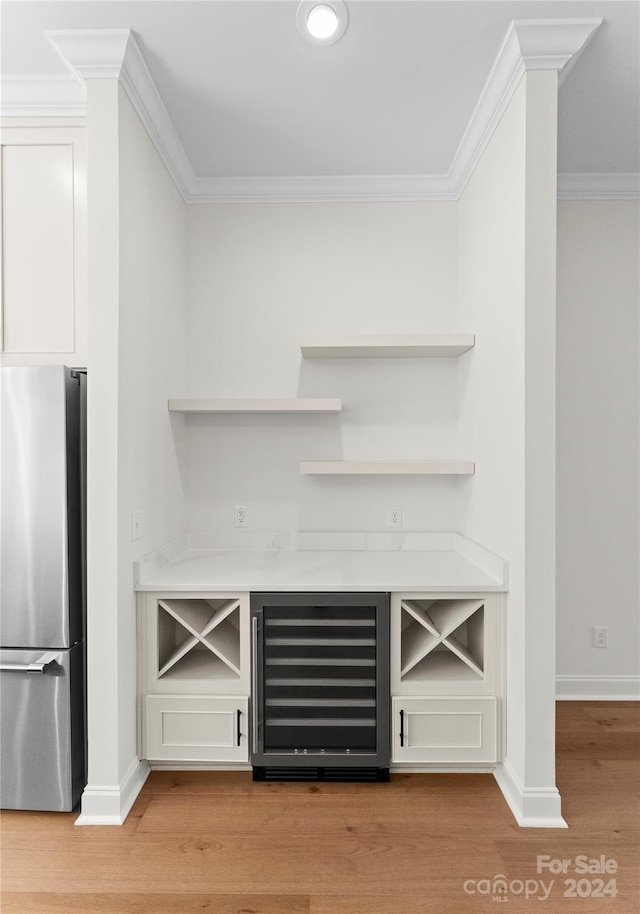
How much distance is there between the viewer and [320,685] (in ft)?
7.91

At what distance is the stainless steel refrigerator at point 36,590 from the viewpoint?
2.13m

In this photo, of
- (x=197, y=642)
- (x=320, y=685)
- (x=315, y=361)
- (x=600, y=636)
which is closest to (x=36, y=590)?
(x=197, y=642)

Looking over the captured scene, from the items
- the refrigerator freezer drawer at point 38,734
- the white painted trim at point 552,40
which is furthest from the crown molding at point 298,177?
the refrigerator freezer drawer at point 38,734

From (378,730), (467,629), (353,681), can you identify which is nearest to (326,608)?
(353,681)

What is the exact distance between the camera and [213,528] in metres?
3.21

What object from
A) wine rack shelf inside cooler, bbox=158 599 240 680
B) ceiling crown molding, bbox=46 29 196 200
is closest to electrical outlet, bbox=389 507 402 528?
wine rack shelf inside cooler, bbox=158 599 240 680

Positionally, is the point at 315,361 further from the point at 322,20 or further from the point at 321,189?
the point at 322,20

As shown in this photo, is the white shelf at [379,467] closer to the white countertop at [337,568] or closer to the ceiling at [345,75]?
the white countertop at [337,568]

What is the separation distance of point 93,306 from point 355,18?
1315 millimetres

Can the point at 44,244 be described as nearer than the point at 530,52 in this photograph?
No

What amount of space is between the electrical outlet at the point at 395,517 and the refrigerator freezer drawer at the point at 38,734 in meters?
1.70

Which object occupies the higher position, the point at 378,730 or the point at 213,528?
the point at 213,528

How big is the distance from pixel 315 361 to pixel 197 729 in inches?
73.4

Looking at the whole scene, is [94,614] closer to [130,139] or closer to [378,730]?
[378,730]
